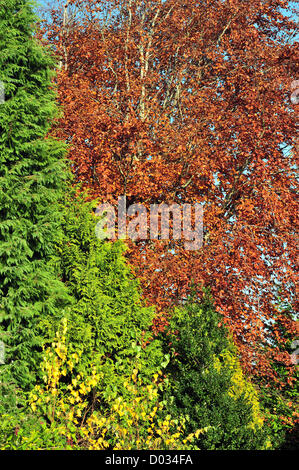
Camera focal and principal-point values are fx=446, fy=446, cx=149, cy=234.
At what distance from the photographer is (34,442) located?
5543 millimetres

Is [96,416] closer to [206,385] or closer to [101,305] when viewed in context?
[206,385]

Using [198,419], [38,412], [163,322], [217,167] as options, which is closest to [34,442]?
[38,412]

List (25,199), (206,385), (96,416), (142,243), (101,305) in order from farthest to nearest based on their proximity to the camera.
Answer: (142,243) < (101,305) < (25,199) < (206,385) < (96,416)

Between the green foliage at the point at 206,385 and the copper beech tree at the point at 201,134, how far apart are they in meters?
1.33

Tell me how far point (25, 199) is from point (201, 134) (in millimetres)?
7826

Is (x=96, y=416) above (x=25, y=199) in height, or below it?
below

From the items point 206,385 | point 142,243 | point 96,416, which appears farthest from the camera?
point 142,243

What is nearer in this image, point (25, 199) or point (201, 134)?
point (25, 199)

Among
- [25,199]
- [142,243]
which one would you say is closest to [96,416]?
[25,199]

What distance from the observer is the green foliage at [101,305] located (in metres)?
8.44

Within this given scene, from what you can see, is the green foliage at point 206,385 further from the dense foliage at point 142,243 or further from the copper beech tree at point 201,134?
the copper beech tree at point 201,134

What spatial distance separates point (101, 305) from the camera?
8.73m

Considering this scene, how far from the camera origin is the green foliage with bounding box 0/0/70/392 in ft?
26.2

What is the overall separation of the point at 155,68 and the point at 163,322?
11.3m
